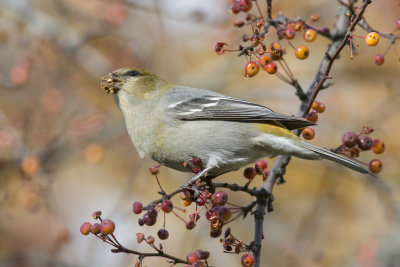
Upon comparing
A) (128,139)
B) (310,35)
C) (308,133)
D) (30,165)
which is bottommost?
(30,165)

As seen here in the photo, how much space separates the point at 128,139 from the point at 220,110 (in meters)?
2.58

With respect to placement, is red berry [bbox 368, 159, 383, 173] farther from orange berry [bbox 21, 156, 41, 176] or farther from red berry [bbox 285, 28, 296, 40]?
orange berry [bbox 21, 156, 41, 176]

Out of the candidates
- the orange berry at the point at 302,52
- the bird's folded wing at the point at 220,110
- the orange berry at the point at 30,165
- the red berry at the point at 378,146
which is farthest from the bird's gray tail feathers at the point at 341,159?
the orange berry at the point at 30,165

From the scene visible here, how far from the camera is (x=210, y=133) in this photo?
3047mm

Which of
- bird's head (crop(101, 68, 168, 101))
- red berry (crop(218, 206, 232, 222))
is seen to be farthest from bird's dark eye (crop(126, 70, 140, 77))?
red berry (crop(218, 206, 232, 222))

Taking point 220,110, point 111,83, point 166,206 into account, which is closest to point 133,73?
point 111,83

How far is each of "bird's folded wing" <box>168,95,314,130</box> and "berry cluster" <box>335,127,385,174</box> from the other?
394 mm

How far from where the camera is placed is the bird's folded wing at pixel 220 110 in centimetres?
304

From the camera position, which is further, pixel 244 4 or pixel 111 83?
pixel 111 83

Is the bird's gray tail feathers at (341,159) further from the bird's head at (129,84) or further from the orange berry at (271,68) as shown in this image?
the bird's head at (129,84)

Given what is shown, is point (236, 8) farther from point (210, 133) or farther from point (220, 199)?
point (220, 199)

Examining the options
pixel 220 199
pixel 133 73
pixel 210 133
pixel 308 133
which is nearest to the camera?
pixel 220 199

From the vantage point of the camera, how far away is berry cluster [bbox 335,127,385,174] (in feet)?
8.29

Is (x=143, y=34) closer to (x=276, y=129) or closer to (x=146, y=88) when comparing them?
(x=146, y=88)
